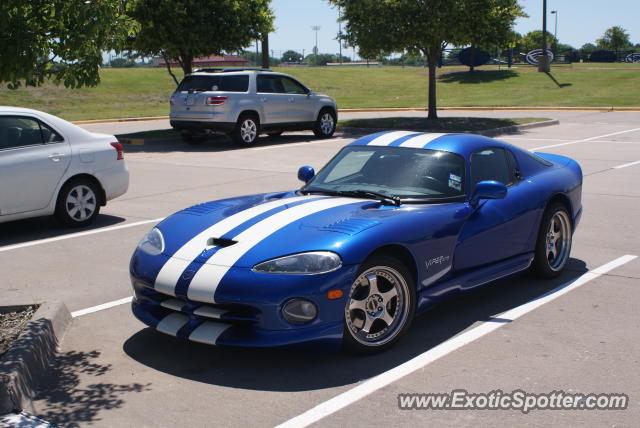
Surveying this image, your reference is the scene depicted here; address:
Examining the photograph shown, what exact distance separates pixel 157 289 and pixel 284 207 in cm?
114

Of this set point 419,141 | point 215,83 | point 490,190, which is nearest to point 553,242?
point 490,190

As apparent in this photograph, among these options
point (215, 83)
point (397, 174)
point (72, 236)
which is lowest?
point (72, 236)

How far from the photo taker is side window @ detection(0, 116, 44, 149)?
869 centimetres

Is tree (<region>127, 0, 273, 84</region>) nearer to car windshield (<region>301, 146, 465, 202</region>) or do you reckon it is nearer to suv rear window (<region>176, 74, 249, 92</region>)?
suv rear window (<region>176, 74, 249, 92</region>)

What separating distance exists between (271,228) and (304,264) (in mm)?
510

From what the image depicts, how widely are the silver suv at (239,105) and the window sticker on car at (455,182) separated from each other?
13027 millimetres

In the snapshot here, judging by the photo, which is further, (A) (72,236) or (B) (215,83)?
(B) (215,83)

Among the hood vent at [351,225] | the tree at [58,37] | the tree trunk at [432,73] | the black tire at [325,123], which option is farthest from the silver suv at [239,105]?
the hood vent at [351,225]

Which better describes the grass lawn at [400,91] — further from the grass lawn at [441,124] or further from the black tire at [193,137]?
the black tire at [193,137]

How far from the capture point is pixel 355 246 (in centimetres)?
482

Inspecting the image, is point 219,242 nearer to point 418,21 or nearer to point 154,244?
point 154,244

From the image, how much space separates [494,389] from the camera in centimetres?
446

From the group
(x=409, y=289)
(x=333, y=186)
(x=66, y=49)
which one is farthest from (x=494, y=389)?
(x=66, y=49)

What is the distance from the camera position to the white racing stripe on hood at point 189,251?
4930 millimetres
